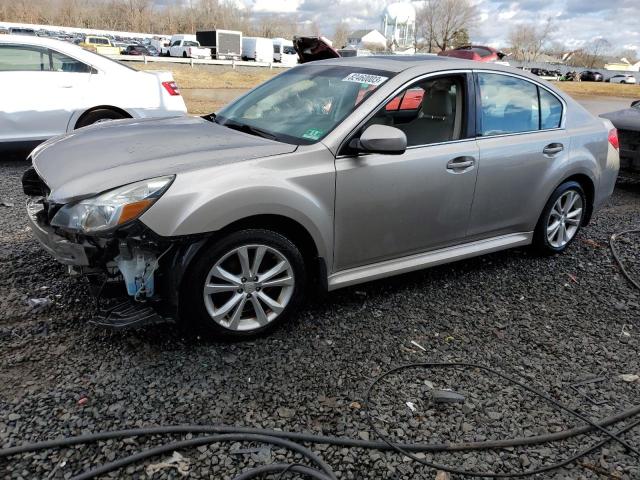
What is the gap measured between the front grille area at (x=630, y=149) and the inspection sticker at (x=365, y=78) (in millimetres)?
5461

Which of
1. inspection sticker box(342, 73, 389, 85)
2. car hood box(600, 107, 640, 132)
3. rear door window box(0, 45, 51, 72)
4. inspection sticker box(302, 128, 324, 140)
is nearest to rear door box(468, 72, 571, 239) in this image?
inspection sticker box(342, 73, 389, 85)

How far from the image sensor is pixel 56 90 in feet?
22.9

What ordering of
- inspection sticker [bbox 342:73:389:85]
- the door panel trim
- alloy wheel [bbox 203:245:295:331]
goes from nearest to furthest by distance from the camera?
alloy wheel [bbox 203:245:295:331], the door panel trim, inspection sticker [bbox 342:73:389:85]

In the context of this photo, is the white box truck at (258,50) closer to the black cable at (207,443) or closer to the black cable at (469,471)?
the black cable at (469,471)

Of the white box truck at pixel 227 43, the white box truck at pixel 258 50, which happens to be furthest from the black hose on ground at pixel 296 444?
the white box truck at pixel 227 43

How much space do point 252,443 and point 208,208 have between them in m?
1.20

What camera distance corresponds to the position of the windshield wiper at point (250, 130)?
11.8ft

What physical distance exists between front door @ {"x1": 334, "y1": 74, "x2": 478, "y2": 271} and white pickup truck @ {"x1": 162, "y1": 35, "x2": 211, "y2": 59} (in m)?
49.2

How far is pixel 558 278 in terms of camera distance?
14.8 ft

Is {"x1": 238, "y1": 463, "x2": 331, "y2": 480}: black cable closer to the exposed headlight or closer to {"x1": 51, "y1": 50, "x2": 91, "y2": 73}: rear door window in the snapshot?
the exposed headlight

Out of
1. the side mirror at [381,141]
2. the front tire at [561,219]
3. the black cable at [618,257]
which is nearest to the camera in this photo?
the side mirror at [381,141]

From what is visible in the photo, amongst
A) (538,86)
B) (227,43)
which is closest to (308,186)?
(538,86)

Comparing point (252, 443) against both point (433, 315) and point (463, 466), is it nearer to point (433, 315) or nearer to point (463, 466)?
point (463, 466)

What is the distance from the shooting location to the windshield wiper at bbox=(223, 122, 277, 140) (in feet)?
11.8
